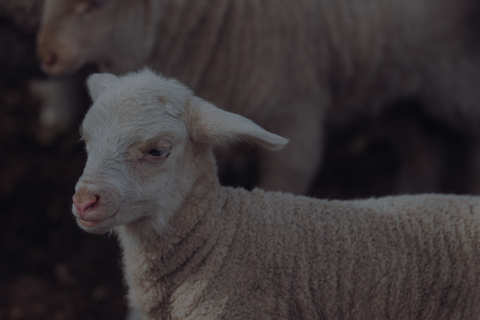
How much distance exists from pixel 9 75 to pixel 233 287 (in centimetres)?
338

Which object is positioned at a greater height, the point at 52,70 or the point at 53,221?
the point at 52,70

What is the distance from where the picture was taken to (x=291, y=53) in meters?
3.34

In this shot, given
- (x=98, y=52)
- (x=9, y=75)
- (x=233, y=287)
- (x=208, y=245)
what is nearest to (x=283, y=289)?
(x=233, y=287)

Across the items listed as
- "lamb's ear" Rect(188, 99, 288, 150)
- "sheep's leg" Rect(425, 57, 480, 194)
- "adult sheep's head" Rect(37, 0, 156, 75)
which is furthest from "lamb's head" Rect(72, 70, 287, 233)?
"sheep's leg" Rect(425, 57, 480, 194)

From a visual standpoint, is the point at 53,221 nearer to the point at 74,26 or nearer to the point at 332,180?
the point at 74,26

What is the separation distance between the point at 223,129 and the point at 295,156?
1569 millimetres

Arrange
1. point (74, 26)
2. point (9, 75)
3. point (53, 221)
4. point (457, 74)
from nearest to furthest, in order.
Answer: point (74, 26) → point (457, 74) → point (53, 221) → point (9, 75)

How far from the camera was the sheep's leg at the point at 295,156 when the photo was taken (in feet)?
11.1

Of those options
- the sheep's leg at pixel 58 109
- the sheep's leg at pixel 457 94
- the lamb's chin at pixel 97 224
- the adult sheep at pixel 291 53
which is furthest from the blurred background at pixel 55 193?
the lamb's chin at pixel 97 224

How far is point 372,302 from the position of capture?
6.62 feet

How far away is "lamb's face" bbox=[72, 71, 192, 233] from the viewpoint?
1.80 metres

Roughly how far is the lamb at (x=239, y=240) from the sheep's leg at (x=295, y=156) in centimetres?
128

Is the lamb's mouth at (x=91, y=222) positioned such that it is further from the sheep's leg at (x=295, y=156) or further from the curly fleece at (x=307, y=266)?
Result: the sheep's leg at (x=295, y=156)

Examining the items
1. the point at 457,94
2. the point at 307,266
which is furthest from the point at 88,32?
the point at 457,94
